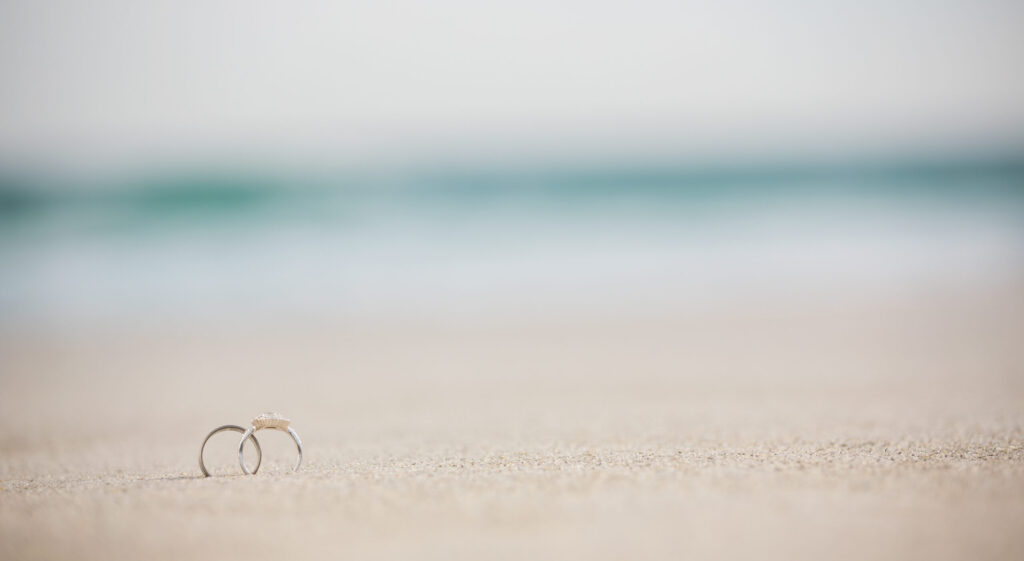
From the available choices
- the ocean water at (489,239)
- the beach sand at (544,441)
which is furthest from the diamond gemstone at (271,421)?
the ocean water at (489,239)

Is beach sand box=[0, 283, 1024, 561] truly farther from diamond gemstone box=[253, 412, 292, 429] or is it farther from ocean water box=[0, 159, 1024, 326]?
ocean water box=[0, 159, 1024, 326]

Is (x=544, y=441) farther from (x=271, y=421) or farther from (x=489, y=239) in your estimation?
(x=489, y=239)

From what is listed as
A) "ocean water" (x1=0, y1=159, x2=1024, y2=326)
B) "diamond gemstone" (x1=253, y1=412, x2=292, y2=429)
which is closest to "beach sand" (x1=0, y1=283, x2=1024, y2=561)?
"diamond gemstone" (x1=253, y1=412, x2=292, y2=429)

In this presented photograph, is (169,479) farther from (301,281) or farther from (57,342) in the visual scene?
(301,281)

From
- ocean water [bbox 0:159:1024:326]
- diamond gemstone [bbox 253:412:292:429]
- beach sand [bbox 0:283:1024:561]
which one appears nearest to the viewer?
beach sand [bbox 0:283:1024:561]

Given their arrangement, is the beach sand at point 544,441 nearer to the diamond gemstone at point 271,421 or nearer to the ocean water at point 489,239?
the diamond gemstone at point 271,421
